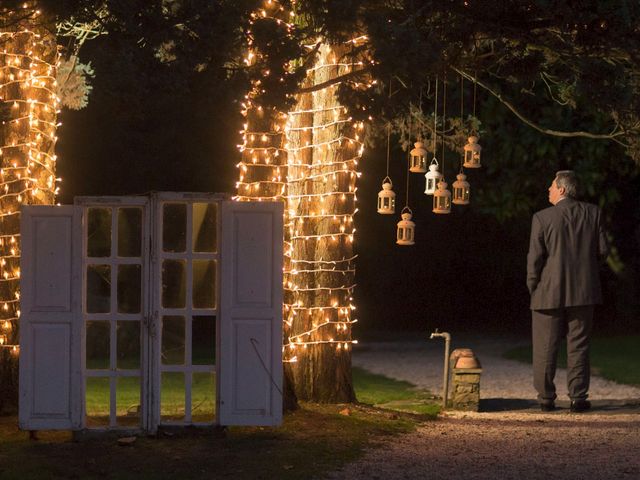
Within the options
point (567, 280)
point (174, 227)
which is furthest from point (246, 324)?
point (567, 280)

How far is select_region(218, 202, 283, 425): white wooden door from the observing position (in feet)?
30.0

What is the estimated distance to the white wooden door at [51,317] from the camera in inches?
357

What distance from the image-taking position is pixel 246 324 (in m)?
9.16

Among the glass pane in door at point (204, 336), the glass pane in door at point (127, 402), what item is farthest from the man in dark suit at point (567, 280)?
the glass pane in door at point (127, 402)

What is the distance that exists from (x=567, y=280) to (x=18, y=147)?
16.3 ft

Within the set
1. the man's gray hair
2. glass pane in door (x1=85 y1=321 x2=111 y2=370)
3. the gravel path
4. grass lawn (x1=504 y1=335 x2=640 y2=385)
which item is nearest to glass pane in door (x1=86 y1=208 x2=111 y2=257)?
glass pane in door (x1=85 y1=321 x2=111 y2=370)

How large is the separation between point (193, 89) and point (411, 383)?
6346 mm

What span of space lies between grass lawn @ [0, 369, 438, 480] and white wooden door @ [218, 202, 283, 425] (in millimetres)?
321

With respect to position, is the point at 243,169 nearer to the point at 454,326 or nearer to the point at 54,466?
the point at 54,466

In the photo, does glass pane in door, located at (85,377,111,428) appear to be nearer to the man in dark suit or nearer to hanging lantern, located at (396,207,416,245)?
the man in dark suit

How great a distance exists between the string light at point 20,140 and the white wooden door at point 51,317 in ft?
4.80

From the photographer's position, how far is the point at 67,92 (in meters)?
13.3

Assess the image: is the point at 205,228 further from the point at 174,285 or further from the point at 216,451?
the point at 216,451

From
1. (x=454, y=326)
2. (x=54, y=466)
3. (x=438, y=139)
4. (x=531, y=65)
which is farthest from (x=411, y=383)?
(x=454, y=326)
